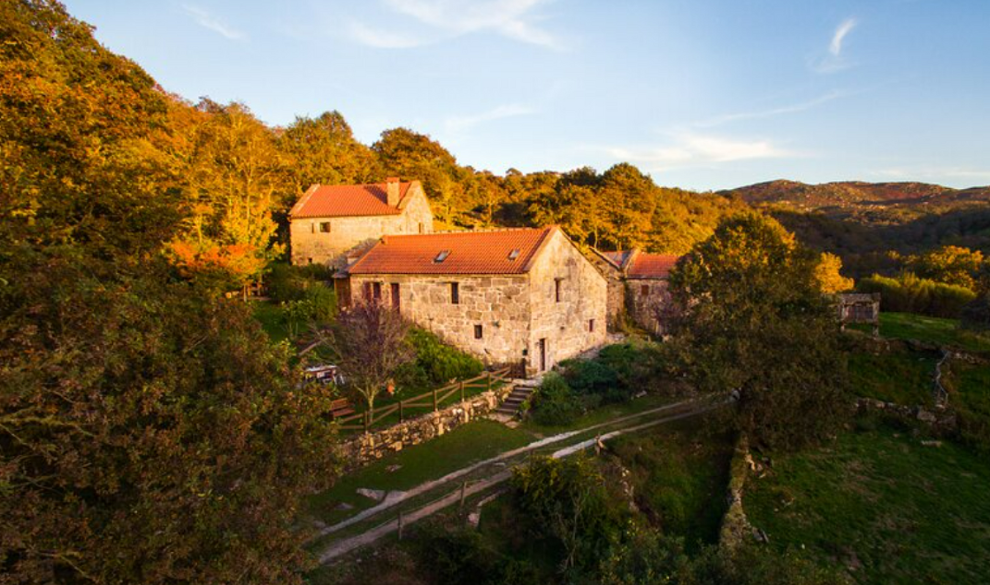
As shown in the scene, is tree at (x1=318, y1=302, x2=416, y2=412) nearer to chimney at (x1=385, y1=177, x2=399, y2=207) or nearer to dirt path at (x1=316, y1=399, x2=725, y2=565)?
dirt path at (x1=316, y1=399, x2=725, y2=565)

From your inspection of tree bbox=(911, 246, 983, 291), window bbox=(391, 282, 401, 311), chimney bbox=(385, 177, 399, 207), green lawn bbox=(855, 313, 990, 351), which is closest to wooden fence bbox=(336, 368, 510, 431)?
window bbox=(391, 282, 401, 311)

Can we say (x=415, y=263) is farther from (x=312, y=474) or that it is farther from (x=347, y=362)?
(x=312, y=474)

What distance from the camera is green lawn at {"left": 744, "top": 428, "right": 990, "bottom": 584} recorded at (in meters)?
11.4

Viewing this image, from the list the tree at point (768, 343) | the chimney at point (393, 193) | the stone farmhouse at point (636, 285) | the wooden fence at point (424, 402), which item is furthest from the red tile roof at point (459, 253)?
the stone farmhouse at point (636, 285)

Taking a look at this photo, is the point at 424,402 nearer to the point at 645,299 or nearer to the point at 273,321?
the point at 273,321

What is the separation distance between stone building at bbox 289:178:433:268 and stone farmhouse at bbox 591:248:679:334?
13.7 m

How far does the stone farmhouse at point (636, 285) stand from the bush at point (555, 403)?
14557 millimetres

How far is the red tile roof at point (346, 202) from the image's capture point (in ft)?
110

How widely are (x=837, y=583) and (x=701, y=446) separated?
32.9ft

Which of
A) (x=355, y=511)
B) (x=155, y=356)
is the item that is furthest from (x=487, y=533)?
(x=155, y=356)

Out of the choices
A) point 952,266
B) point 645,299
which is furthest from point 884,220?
point 645,299

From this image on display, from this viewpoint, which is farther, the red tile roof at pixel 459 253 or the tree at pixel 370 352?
the red tile roof at pixel 459 253

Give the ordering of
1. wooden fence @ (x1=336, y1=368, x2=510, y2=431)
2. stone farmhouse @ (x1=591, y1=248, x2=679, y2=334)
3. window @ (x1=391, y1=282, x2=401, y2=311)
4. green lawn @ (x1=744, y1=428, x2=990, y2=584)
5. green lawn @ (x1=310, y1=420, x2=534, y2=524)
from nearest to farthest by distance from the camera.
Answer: green lawn @ (x1=744, y1=428, x2=990, y2=584) → green lawn @ (x1=310, y1=420, x2=534, y2=524) → wooden fence @ (x1=336, y1=368, x2=510, y2=431) → window @ (x1=391, y1=282, x2=401, y2=311) → stone farmhouse @ (x1=591, y1=248, x2=679, y2=334)

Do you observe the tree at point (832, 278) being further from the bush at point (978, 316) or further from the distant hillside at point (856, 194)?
the distant hillside at point (856, 194)
